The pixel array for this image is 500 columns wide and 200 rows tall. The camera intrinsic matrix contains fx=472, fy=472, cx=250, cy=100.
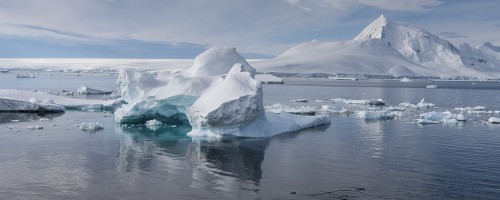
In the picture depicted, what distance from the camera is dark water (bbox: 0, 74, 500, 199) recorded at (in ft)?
50.5

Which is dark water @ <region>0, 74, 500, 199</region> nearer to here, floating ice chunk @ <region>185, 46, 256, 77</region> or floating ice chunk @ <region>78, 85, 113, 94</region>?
floating ice chunk @ <region>185, 46, 256, 77</region>

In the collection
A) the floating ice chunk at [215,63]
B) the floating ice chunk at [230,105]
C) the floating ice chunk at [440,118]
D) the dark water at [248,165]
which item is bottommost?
the dark water at [248,165]

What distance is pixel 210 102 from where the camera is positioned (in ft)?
83.7

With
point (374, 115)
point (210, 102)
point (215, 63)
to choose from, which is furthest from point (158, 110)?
point (374, 115)

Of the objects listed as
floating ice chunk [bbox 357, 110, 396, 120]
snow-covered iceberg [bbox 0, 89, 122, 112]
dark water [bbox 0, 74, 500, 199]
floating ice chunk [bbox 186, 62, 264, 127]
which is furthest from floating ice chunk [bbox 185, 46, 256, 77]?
snow-covered iceberg [bbox 0, 89, 122, 112]

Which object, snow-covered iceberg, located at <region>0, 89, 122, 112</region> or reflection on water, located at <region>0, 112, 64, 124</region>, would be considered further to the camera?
snow-covered iceberg, located at <region>0, 89, 122, 112</region>

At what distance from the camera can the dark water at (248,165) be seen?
15390 millimetres

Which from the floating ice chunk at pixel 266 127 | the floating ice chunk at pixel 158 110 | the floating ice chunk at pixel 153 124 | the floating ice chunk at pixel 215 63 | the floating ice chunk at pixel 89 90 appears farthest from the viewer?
the floating ice chunk at pixel 89 90

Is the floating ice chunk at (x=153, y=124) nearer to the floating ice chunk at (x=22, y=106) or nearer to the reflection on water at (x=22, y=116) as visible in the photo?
the reflection on water at (x=22, y=116)

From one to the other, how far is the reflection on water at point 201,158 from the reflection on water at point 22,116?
11.2 meters

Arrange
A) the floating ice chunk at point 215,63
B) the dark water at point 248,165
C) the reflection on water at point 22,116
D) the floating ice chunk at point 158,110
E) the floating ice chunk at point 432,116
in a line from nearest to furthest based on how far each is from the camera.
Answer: the dark water at point 248,165
the floating ice chunk at point 158,110
the reflection on water at point 22,116
the floating ice chunk at point 215,63
the floating ice chunk at point 432,116

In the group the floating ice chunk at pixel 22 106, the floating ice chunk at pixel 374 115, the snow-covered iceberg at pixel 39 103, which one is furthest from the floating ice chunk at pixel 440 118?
the floating ice chunk at pixel 22 106

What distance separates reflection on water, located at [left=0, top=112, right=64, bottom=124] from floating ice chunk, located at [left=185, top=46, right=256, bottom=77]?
11.7 metres

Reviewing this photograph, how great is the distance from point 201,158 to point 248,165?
242 centimetres
